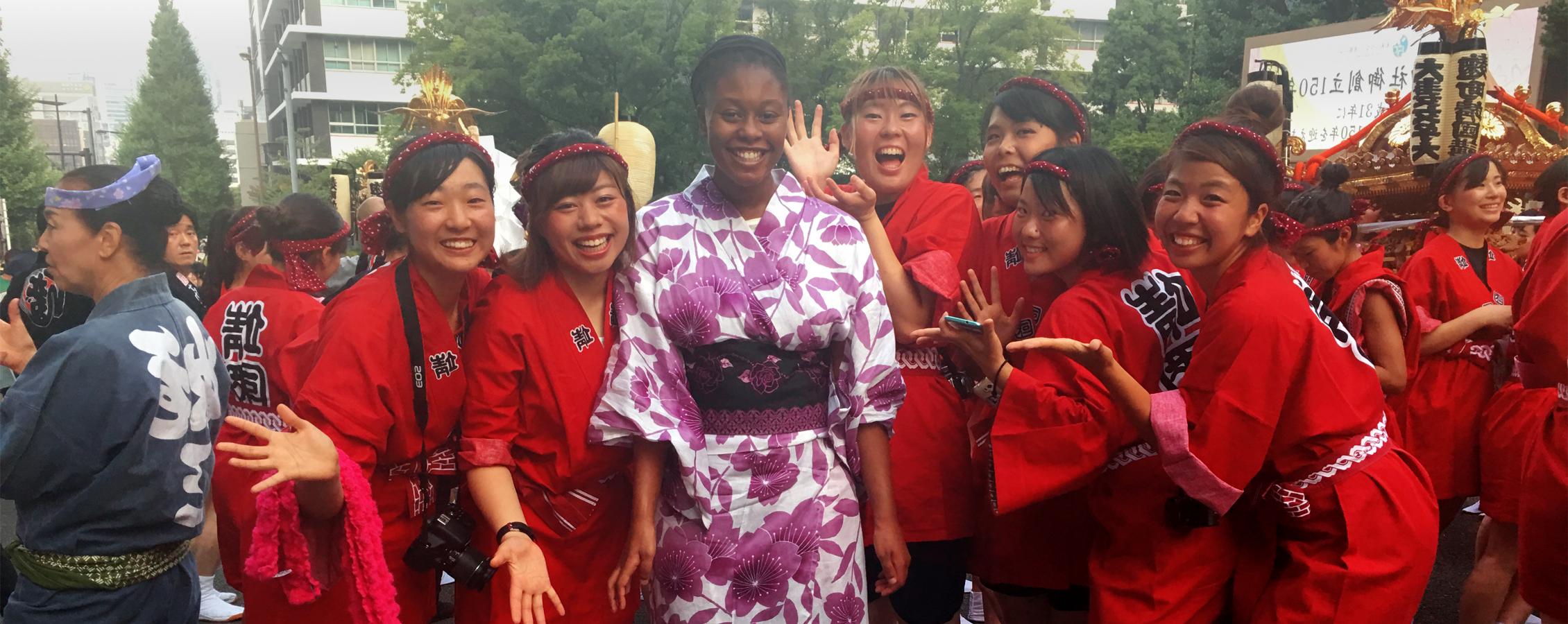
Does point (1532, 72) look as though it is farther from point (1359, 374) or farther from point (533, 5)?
point (533, 5)

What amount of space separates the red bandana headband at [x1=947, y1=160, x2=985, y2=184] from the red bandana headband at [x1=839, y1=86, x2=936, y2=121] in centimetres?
118

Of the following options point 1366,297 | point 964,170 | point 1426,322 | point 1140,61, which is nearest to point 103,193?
point 964,170

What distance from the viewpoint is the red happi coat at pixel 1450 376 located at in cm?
401

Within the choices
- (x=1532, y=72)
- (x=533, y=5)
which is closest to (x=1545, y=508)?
(x=1532, y=72)

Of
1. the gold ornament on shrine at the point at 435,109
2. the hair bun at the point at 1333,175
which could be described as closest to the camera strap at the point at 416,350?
the gold ornament on shrine at the point at 435,109

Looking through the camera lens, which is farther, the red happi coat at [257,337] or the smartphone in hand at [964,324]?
the red happi coat at [257,337]

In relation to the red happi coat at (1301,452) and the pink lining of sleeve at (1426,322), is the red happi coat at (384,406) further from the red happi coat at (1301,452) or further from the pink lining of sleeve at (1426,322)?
the pink lining of sleeve at (1426,322)

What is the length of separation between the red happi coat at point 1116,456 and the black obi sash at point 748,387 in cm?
52

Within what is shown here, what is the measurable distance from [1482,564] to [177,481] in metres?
4.68

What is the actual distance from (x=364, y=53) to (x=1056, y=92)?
127 feet

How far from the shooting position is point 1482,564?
373 cm

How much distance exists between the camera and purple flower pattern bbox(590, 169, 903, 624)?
224 centimetres

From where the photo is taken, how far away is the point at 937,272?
8.75 feet

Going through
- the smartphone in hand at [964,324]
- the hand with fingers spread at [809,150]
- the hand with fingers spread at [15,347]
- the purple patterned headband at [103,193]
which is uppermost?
the hand with fingers spread at [809,150]
